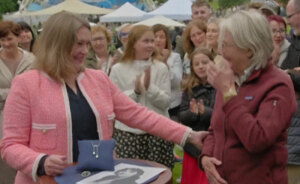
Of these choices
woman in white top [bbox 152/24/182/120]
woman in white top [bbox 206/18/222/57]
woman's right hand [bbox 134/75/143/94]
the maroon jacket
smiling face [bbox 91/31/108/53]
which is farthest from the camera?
smiling face [bbox 91/31/108/53]

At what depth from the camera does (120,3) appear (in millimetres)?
22250

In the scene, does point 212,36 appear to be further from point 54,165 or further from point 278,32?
point 54,165

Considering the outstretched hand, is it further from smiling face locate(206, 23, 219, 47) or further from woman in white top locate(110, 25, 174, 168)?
smiling face locate(206, 23, 219, 47)

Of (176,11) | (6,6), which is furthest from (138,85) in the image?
(6,6)

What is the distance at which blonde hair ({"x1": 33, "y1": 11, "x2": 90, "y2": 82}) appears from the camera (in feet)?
9.07

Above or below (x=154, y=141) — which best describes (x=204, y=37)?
above

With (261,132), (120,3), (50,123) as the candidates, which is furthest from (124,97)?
(120,3)

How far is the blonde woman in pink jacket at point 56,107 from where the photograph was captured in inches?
104

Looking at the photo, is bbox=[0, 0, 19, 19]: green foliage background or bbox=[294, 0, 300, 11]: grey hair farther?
bbox=[0, 0, 19, 19]: green foliage background

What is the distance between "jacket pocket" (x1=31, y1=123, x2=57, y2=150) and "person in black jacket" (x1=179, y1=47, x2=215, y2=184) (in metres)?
1.73

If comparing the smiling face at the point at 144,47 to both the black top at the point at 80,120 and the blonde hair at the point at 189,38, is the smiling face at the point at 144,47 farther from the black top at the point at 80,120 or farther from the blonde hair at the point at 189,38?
the black top at the point at 80,120

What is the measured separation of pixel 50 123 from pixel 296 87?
203 centimetres

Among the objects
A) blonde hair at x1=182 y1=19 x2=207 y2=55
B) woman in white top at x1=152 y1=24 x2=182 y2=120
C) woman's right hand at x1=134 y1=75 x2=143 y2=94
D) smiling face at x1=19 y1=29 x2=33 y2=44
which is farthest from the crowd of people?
smiling face at x1=19 y1=29 x2=33 y2=44

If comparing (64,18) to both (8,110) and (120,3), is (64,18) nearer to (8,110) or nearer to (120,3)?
(8,110)
